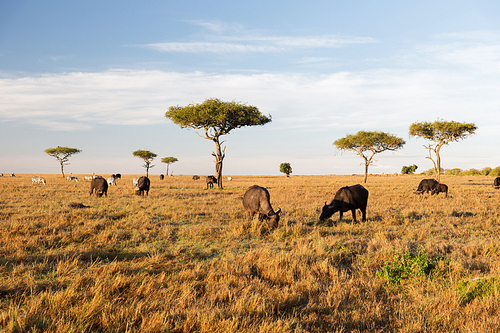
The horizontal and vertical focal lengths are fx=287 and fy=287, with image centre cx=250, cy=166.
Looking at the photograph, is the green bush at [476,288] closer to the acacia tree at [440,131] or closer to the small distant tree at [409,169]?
the acacia tree at [440,131]

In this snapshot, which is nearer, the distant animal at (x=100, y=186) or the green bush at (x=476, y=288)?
the green bush at (x=476, y=288)

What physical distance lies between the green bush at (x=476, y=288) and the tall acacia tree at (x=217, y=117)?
3428 cm

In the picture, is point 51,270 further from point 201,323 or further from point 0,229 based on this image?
point 0,229

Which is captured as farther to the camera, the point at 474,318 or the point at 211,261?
the point at 211,261

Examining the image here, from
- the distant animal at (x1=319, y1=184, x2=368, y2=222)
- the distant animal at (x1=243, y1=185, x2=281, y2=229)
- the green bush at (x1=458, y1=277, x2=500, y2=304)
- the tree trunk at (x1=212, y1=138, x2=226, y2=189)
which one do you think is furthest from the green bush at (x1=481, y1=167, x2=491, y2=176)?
the green bush at (x1=458, y1=277, x2=500, y2=304)

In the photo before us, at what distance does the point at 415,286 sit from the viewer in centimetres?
575

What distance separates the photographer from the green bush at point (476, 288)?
5.00 m

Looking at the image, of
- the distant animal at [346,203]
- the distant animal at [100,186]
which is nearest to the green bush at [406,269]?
the distant animal at [346,203]

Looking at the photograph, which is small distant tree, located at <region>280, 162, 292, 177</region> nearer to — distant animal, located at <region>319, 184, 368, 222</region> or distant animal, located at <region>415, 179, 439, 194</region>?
distant animal, located at <region>415, 179, 439, 194</region>

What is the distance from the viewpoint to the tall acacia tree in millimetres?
38500

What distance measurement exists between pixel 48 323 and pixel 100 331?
2.36 feet

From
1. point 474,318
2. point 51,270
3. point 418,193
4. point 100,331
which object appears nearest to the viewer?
point 100,331

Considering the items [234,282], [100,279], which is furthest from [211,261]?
[100,279]

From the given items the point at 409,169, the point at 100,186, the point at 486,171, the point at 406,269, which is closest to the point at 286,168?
the point at 409,169
